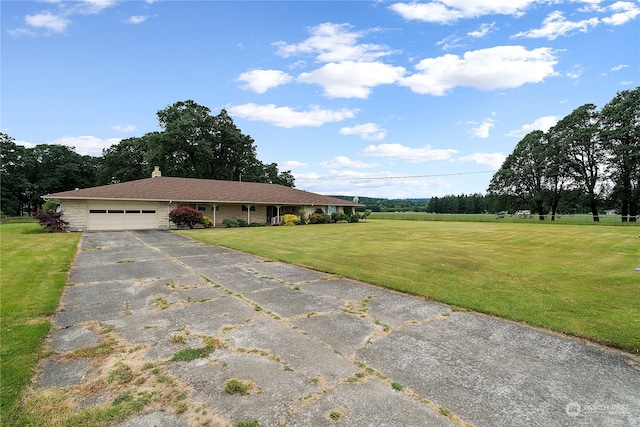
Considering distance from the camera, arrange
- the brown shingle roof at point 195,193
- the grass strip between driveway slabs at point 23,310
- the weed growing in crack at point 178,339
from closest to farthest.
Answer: the grass strip between driveway slabs at point 23,310 < the weed growing in crack at point 178,339 < the brown shingle roof at point 195,193

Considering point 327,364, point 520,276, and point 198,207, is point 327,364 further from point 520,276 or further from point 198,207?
point 198,207

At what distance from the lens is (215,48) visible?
1767 cm

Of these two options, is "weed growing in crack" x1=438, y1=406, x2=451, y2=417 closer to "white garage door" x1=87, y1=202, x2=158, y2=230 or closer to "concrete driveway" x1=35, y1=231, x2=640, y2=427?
"concrete driveway" x1=35, y1=231, x2=640, y2=427

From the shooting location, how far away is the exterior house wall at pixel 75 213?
69.3 ft

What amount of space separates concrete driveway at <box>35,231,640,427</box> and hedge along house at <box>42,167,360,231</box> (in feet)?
64.4

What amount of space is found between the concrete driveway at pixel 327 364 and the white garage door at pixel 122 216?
1960cm

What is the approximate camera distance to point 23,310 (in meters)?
5.15

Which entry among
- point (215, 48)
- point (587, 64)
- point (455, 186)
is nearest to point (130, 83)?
point (215, 48)

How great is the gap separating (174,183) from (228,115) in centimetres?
1960

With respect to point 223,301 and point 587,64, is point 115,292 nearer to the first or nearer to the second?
point 223,301

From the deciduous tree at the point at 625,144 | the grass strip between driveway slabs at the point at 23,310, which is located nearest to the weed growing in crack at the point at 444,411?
the grass strip between driveway slabs at the point at 23,310

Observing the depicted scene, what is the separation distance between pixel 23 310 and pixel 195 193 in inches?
887

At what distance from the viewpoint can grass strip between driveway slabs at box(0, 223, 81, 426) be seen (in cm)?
301

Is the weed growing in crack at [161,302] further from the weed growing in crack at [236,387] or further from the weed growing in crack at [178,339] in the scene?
the weed growing in crack at [236,387]
